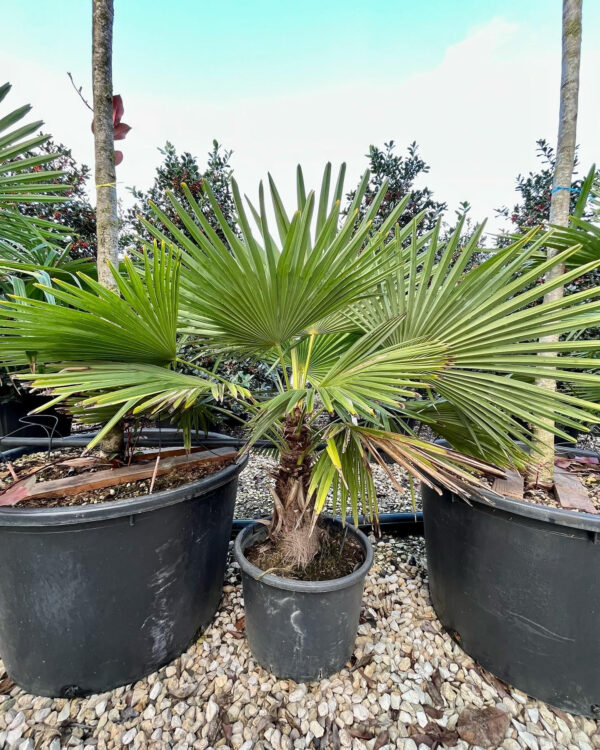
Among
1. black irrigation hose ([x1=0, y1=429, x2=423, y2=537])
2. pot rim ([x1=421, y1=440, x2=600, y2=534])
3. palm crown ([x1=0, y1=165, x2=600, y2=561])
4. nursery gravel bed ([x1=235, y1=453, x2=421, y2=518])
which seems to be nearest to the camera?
palm crown ([x1=0, y1=165, x2=600, y2=561])

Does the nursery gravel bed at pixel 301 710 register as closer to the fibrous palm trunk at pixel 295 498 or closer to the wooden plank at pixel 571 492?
the fibrous palm trunk at pixel 295 498

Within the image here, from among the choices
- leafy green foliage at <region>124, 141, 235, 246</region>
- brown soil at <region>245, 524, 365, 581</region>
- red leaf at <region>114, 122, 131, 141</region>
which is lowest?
brown soil at <region>245, 524, 365, 581</region>

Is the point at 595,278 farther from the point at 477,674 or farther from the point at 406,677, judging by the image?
the point at 406,677

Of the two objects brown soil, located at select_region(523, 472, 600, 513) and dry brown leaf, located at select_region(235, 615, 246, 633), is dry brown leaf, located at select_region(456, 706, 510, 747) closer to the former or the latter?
brown soil, located at select_region(523, 472, 600, 513)

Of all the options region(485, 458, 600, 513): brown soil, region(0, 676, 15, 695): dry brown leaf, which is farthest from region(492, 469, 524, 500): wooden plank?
region(0, 676, 15, 695): dry brown leaf

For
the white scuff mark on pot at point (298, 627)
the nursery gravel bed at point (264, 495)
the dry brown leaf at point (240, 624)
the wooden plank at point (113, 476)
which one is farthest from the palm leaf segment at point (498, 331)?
the nursery gravel bed at point (264, 495)

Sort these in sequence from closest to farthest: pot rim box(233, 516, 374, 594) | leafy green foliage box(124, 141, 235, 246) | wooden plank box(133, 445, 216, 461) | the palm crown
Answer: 1. the palm crown
2. pot rim box(233, 516, 374, 594)
3. wooden plank box(133, 445, 216, 461)
4. leafy green foliage box(124, 141, 235, 246)

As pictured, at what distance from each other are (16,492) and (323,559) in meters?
1.00

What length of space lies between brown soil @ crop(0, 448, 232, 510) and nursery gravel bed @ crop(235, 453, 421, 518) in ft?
2.71

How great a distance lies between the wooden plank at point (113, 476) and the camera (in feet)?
3.35

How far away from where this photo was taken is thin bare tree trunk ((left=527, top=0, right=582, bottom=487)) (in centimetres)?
116

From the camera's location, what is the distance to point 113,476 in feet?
3.66

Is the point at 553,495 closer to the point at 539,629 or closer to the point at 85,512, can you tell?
the point at 539,629

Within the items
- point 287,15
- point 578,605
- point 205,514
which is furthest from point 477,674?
point 287,15
